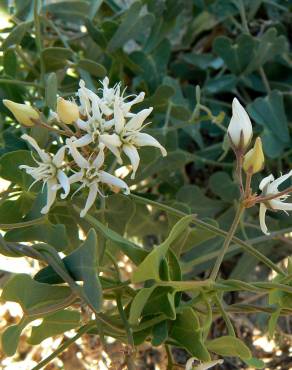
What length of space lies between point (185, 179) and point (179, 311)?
437 mm

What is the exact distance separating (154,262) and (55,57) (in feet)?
1.23

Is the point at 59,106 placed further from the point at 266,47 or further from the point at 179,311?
the point at 266,47

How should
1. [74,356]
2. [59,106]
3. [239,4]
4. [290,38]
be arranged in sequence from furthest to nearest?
1. [290,38]
2. [239,4]
3. [74,356]
4. [59,106]

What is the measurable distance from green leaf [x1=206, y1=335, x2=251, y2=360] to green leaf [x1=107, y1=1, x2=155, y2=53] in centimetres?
45

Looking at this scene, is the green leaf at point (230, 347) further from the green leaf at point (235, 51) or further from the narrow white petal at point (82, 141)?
the green leaf at point (235, 51)

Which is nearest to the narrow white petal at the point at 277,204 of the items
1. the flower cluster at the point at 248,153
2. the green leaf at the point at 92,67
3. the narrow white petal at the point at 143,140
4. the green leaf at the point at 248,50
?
the flower cluster at the point at 248,153

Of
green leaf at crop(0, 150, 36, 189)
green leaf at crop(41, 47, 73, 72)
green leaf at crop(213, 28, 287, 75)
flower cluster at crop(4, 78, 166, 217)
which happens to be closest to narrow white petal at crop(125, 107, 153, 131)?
flower cluster at crop(4, 78, 166, 217)

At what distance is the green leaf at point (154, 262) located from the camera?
53 cm

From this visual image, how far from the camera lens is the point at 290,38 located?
3.88 feet

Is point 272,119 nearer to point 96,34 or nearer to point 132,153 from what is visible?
point 96,34

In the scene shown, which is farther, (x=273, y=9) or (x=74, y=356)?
(x=273, y=9)

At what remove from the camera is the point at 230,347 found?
0.58 metres

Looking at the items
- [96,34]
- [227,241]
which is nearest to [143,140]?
[227,241]

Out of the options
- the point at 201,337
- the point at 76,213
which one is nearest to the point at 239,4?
the point at 76,213
